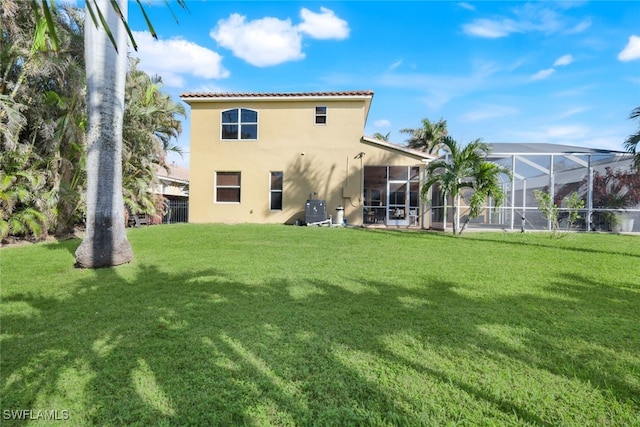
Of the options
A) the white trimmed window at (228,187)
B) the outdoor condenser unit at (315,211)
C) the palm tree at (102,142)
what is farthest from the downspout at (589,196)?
the palm tree at (102,142)

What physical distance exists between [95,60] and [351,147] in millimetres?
11671

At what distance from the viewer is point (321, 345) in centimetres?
305

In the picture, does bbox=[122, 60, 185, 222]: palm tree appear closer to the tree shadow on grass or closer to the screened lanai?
the tree shadow on grass

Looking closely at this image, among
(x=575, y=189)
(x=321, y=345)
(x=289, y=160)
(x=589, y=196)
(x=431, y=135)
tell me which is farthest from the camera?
(x=431, y=135)

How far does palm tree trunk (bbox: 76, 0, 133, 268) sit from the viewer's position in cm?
614

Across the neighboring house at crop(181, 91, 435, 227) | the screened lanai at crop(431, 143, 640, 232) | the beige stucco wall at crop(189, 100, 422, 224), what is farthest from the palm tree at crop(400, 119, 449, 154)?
the beige stucco wall at crop(189, 100, 422, 224)

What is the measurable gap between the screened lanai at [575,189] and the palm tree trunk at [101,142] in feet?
37.9

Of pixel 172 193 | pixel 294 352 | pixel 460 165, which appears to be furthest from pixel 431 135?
pixel 294 352

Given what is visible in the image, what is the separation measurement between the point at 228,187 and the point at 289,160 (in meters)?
3.52

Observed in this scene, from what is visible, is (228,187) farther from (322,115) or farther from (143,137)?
(322,115)

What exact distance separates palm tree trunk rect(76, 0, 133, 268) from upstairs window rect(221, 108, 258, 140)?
10419 mm

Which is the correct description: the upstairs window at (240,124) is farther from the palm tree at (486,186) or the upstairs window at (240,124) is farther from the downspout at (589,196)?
the downspout at (589,196)

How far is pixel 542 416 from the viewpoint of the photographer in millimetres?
2105

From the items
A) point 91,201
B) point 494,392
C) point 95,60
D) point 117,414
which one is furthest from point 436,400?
point 95,60
